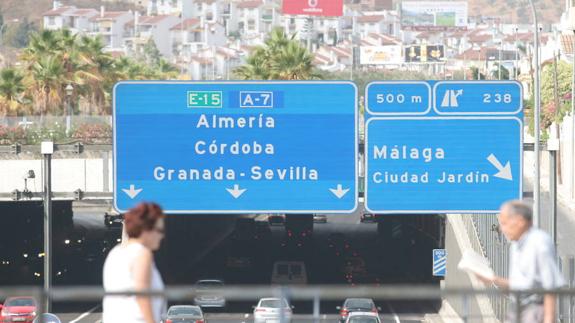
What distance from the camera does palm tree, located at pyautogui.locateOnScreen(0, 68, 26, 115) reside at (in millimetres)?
79125

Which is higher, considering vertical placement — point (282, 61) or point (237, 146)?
point (282, 61)

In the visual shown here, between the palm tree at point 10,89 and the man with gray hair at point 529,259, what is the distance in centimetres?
6956

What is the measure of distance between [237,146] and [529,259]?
721 inches

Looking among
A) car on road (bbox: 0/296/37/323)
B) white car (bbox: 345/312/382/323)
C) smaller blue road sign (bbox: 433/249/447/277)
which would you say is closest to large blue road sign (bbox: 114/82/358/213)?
white car (bbox: 345/312/382/323)

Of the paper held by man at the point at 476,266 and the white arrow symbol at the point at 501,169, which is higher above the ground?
the white arrow symbol at the point at 501,169

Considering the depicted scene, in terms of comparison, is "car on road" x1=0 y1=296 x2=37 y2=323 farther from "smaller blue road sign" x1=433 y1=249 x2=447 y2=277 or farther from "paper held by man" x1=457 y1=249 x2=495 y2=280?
"paper held by man" x1=457 y1=249 x2=495 y2=280

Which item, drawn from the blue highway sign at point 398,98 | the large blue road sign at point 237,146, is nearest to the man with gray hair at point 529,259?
the blue highway sign at point 398,98

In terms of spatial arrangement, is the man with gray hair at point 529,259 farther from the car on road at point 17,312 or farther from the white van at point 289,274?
the white van at point 289,274

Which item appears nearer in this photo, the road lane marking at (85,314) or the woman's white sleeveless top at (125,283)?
the woman's white sleeveless top at (125,283)

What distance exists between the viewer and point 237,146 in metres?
28.8

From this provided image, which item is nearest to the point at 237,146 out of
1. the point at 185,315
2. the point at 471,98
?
the point at 471,98

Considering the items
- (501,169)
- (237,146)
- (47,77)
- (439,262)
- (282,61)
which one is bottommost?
(439,262)

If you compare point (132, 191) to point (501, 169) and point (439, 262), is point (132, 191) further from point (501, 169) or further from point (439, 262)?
point (439, 262)

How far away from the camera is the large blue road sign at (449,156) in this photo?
93.8 ft
